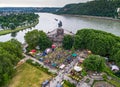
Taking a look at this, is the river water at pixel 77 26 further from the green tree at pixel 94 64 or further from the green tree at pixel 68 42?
the green tree at pixel 94 64

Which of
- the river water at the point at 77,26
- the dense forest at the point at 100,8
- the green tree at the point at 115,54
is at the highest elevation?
the dense forest at the point at 100,8

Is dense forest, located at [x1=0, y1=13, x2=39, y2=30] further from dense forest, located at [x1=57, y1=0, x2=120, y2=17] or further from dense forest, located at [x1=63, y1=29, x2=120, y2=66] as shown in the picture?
dense forest, located at [x1=57, y1=0, x2=120, y2=17]

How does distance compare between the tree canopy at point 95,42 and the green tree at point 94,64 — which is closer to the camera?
the green tree at point 94,64

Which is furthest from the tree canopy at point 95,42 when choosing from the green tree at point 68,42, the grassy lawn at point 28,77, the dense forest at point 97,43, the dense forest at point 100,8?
the dense forest at point 100,8

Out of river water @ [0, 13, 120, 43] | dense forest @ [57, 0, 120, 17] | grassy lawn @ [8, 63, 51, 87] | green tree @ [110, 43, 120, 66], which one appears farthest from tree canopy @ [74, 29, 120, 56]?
dense forest @ [57, 0, 120, 17]

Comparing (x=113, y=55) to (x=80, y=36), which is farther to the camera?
(x=80, y=36)

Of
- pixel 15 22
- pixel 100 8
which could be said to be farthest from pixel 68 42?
pixel 100 8

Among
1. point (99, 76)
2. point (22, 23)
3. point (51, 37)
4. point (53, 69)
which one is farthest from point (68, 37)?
point (22, 23)

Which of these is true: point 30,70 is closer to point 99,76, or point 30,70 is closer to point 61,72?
point 61,72
